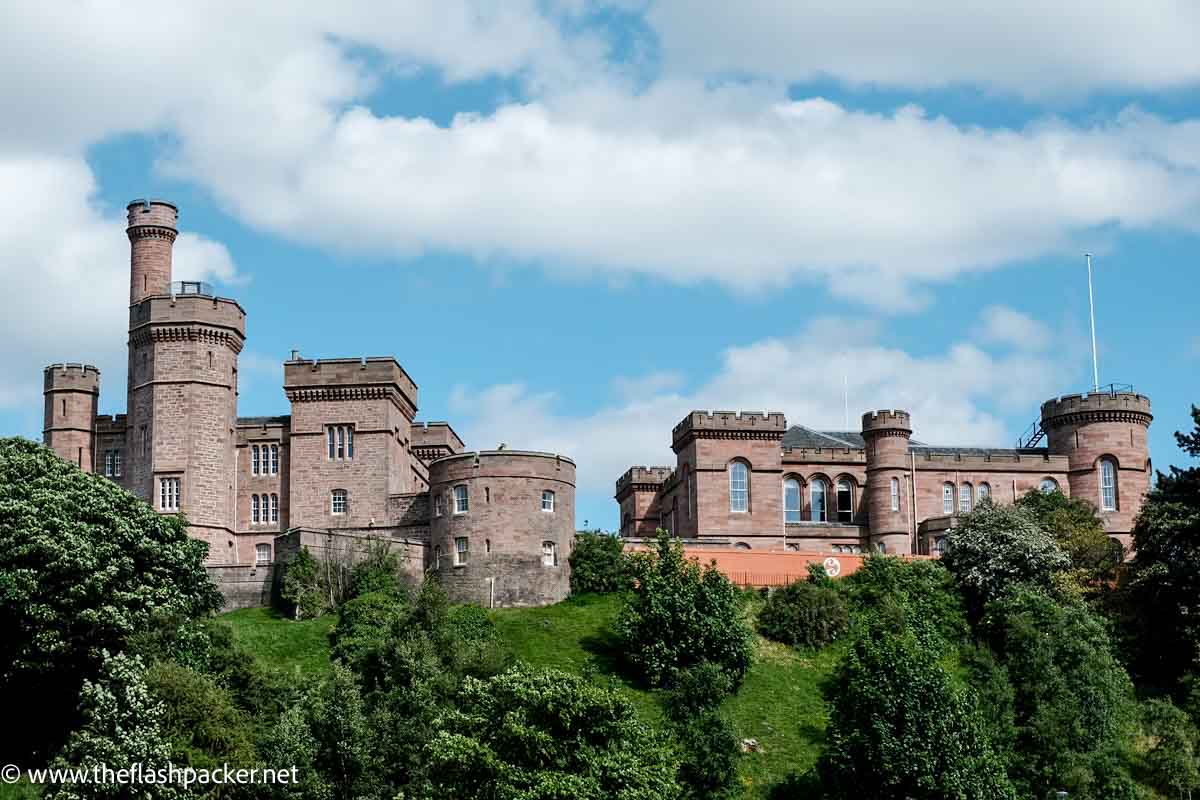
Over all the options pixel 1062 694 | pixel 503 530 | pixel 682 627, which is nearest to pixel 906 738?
pixel 1062 694

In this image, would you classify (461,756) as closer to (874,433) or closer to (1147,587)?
(1147,587)

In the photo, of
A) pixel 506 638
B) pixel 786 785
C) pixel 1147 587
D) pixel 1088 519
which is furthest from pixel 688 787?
pixel 1088 519

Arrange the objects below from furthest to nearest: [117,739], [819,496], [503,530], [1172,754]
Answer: [819,496], [503,530], [1172,754], [117,739]

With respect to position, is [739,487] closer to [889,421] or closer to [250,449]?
[889,421]

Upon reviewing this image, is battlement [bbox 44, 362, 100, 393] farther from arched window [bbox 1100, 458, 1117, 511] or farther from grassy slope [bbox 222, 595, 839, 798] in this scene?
arched window [bbox 1100, 458, 1117, 511]

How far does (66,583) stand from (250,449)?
21.9m

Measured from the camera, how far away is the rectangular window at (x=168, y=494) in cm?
7269

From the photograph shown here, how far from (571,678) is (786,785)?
11.7 m

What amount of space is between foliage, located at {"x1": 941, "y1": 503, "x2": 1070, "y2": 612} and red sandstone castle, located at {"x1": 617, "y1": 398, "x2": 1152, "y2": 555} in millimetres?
6724

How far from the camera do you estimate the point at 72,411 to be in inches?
3041

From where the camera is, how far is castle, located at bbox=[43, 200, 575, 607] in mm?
69562

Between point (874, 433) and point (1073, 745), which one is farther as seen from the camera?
point (874, 433)

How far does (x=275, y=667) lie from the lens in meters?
58.9

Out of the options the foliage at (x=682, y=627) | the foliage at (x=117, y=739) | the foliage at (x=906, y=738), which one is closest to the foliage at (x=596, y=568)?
the foliage at (x=682, y=627)
